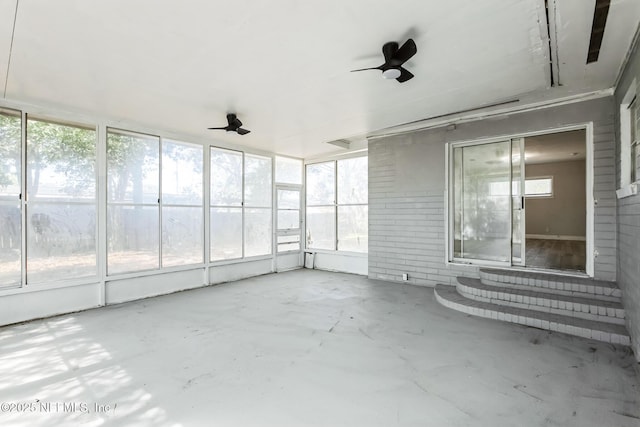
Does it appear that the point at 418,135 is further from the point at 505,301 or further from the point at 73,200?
the point at 73,200

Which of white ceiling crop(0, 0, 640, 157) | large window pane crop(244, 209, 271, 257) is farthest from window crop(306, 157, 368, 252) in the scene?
white ceiling crop(0, 0, 640, 157)

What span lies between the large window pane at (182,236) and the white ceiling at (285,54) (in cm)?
184

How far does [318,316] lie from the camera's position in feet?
13.3

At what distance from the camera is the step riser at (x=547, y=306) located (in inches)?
133

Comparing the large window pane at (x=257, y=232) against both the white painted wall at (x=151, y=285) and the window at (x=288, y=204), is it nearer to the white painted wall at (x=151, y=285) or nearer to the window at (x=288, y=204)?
the window at (x=288, y=204)

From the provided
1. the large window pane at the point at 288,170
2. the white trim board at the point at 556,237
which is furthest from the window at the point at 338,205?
the white trim board at the point at 556,237

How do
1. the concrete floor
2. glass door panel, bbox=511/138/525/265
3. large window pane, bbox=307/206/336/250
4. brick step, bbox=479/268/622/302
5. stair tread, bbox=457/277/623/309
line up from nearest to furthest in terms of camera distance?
the concrete floor, stair tread, bbox=457/277/623/309, brick step, bbox=479/268/622/302, glass door panel, bbox=511/138/525/265, large window pane, bbox=307/206/336/250

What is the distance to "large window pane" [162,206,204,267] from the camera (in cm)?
547

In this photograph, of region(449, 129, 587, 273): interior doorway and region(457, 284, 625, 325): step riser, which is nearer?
region(457, 284, 625, 325): step riser

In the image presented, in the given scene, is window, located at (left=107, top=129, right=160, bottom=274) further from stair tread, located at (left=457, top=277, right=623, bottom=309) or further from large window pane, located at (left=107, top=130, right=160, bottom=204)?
stair tread, located at (left=457, top=277, right=623, bottom=309)

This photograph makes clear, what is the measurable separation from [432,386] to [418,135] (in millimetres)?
4543

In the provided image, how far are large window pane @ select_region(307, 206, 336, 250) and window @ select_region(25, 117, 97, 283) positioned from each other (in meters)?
4.71

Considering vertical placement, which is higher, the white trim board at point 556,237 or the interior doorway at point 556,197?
the interior doorway at point 556,197

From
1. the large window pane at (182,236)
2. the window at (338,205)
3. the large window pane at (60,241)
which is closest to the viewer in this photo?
the large window pane at (60,241)
